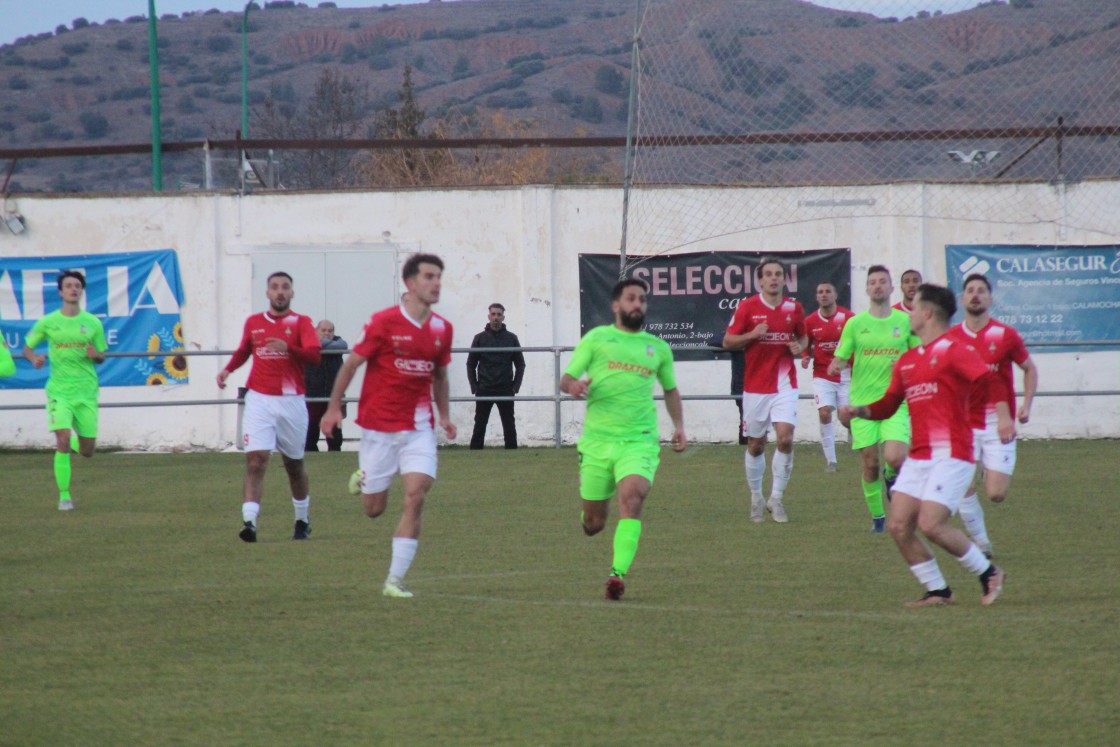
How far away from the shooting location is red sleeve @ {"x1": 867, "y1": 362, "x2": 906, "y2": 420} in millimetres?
8031

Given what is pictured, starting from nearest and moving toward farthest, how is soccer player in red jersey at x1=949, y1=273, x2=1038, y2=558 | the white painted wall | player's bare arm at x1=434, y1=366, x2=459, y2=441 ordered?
1. player's bare arm at x1=434, y1=366, x2=459, y2=441
2. soccer player in red jersey at x1=949, y1=273, x2=1038, y2=558
3. the white painted wall

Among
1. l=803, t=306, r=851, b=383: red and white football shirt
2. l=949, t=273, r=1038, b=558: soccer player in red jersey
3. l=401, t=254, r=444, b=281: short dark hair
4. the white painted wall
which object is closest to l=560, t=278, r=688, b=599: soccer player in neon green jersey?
l=401, t=254, r=444, b=281: short dark hair

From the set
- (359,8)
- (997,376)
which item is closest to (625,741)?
(997,376)

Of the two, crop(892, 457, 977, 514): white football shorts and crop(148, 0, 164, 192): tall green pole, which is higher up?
crop(148, 0, 164, 192): tall green pole

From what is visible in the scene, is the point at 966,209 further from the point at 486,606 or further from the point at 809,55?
the point at 486,606

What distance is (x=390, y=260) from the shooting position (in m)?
21.7

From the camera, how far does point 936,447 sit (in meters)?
7.71

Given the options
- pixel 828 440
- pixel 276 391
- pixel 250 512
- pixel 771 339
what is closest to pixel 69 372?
pixel 276 391

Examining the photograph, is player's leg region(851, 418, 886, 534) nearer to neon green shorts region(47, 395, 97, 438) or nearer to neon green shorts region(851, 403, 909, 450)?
neon green shorts region(851, 403, 909, 450)

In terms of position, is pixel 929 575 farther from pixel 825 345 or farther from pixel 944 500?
pixel 825 345

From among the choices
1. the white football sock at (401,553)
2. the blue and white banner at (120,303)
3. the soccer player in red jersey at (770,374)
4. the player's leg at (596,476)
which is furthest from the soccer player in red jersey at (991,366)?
the blue and white banner at (120,303)

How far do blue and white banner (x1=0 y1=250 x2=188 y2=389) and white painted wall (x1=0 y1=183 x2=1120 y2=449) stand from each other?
0.18m

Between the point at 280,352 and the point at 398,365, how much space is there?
295 cm

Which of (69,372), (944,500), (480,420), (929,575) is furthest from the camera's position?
(480,420)
